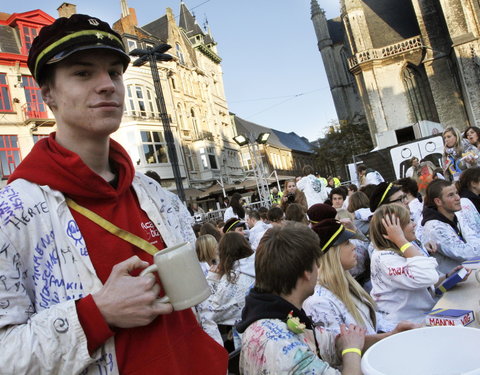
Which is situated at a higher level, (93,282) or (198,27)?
(198,27)

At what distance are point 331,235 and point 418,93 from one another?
3269 cm

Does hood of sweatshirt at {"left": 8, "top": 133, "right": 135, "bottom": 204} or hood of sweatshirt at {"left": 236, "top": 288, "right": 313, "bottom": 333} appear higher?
hood of sweatshirt at {"left": 8, "top": 133, "right": 135, "bottom": 204}

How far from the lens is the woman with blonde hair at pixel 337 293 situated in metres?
2.85

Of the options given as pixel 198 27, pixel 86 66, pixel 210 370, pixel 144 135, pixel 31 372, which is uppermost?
pixel 198 27

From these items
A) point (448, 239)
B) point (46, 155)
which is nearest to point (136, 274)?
point (46, 155)

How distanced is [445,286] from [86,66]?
319cm

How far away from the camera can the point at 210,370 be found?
56.3 inches

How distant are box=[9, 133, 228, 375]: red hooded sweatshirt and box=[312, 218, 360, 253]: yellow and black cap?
195 cm

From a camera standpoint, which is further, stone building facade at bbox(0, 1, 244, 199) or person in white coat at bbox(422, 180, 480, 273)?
stone building facade at bbox(0, 1, 244, 199)

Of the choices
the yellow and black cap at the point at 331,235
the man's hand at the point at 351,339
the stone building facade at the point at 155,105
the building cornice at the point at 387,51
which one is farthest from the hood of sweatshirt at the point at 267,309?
the building cornice at the point at 387,51

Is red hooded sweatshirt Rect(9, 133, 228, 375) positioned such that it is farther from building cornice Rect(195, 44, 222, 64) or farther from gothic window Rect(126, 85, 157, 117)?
building cornice Rect(195, 44, 222, 64)

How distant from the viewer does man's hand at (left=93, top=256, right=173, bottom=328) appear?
1138mm

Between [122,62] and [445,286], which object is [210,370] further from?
[445,286]

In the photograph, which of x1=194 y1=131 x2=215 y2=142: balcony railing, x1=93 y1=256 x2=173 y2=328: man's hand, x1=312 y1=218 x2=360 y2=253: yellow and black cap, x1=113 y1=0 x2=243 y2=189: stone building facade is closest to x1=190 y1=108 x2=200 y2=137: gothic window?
x1=113 y1=0 x2=243 y2=189: stone building facade
